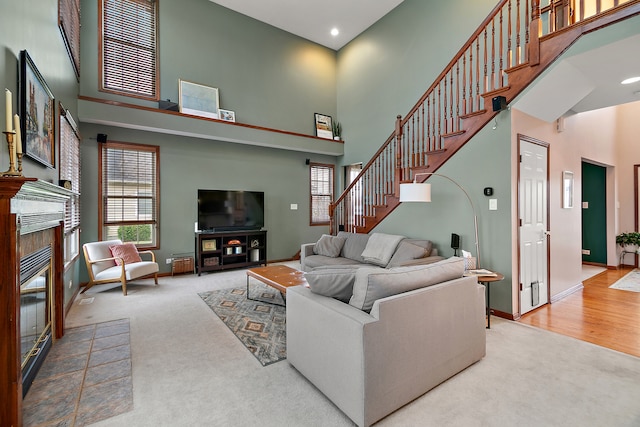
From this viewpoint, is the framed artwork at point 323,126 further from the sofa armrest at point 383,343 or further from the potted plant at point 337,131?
the sofa armrest at point 383,343

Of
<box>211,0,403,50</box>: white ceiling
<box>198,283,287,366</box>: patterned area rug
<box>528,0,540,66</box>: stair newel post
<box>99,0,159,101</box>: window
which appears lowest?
<box>198,283,287,366</box>: patterned area rug

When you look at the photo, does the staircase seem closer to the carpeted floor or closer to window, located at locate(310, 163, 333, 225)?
window, located at locate(310, 163, 333, 225)

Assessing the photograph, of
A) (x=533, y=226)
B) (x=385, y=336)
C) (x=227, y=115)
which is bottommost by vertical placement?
(x=385, y=336)

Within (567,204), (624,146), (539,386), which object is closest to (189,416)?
(539,386)

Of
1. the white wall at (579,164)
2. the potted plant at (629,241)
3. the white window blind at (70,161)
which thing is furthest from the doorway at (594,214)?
the white window blind at (70,161)

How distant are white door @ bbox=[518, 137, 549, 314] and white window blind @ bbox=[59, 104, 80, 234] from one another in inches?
209

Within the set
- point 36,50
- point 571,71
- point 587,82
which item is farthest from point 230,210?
point 587,82

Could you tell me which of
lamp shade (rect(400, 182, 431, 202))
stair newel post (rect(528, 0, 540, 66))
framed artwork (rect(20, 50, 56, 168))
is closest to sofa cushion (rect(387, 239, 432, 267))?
lamp shade (rect(400, 182, 431, 202))

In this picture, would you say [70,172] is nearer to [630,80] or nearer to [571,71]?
[571,71]

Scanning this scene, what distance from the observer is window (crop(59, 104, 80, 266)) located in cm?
351

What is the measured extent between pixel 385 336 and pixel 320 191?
237 inches

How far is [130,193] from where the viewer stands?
5.27 meters

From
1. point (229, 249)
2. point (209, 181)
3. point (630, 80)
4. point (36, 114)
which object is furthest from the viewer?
point (209, 181)

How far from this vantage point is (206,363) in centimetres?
245
